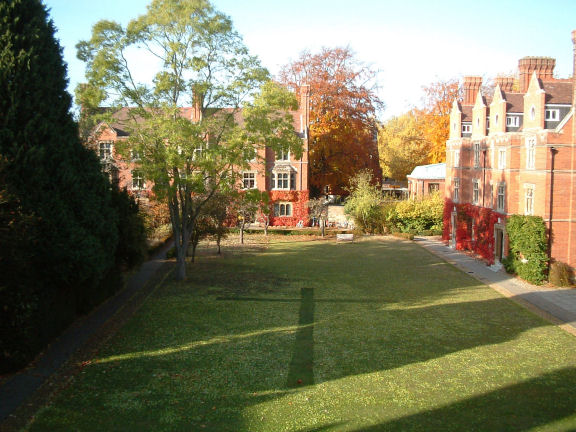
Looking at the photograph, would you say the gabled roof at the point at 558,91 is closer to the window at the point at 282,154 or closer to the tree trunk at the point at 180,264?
the window at the point at 282,154

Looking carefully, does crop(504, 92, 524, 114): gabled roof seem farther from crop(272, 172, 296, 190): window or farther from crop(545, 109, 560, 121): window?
crop(272, 172, 296, 190): window

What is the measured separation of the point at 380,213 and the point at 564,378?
34.7 meters

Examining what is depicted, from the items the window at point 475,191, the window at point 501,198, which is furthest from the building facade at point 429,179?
the window at point 501,198

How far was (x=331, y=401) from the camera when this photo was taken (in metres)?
12.0

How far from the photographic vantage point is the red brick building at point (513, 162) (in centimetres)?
2667

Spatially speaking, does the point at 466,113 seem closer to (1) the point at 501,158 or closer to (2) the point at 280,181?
(1) the point at 501,158

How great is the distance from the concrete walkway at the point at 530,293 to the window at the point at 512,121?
8.98 meters

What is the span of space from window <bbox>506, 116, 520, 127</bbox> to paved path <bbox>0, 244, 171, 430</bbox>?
23.6m

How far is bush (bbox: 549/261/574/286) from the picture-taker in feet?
85.1

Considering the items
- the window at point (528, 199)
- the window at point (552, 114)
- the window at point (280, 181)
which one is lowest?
the window at point (528, 199)

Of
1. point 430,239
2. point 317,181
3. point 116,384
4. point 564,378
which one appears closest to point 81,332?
point 116,384

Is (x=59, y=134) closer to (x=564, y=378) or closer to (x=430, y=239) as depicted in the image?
(x=564, y=378)

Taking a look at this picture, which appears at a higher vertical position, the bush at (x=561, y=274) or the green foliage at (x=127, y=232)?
the green foliage at (x=127, y=232)

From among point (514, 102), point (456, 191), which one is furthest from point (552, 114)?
point (456, 191)
